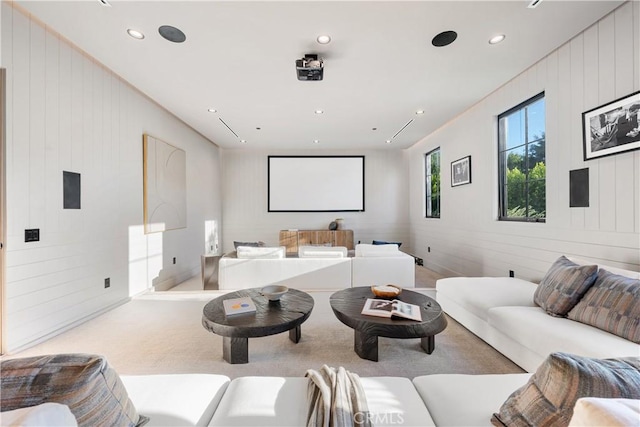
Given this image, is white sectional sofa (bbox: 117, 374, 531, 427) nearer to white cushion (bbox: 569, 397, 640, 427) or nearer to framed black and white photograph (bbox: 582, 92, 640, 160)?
white cushion (bbox: 569, 397, 640, 427)

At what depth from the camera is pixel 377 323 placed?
5.75 feet

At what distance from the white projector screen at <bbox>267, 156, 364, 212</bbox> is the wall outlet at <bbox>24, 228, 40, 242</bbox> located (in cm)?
454

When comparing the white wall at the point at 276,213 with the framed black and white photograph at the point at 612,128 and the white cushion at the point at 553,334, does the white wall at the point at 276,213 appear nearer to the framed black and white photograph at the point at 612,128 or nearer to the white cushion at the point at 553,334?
the framed black and white photograph at the point at 612,128

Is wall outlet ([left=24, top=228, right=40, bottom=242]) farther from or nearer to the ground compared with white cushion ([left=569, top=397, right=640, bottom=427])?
farther from the ground

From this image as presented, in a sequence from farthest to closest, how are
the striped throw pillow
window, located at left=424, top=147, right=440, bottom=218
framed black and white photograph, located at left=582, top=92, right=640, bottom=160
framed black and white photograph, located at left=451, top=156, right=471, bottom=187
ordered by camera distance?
1. window, located at left=424, top=147, right=440, bottom=218
2. framed black and white photograph, located at left=451, top=156, right=471, bottom=187
3. framed black and white photograph, located at left=582, top=92, right=640, bottom=160
4. the striped throw pillow

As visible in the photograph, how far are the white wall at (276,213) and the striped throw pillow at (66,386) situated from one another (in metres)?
5.90

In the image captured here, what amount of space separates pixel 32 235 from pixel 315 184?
5.07 m

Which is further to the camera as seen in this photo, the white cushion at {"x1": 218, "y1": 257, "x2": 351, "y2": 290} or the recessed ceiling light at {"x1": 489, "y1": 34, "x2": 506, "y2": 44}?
the white cushion at {"x1": 218, "y1": 257, "x2": 351, "y2": 290}

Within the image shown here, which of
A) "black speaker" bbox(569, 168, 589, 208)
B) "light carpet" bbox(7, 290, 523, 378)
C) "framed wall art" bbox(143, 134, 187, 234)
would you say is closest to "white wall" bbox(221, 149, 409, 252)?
"framed wall art" bbox(143, 134, 187, 234)

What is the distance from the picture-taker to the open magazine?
6.03 ft

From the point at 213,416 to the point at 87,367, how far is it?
0.50m

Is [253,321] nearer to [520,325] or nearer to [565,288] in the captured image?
[520,325]

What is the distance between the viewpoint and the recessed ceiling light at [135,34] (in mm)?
2234

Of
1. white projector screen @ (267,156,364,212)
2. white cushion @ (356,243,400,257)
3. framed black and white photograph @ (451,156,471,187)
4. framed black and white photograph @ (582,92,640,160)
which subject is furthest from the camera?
white projector screen @ (267,156,364,212)
